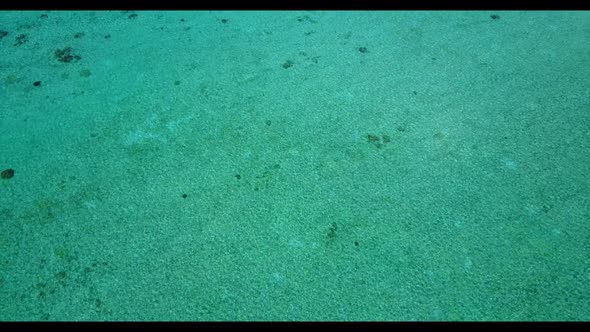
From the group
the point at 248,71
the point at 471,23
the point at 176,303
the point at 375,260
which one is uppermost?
the point at 471,23

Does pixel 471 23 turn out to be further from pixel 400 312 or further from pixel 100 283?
pixel 100 283

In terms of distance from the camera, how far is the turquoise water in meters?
1.30

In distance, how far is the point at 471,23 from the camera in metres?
2.27

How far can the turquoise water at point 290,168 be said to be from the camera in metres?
1.30

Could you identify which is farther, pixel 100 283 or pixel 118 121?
pixel 118 121

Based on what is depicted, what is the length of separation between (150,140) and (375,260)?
1.21 meters

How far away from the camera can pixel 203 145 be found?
1.66 m

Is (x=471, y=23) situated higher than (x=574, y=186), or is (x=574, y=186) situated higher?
(x=471, y=23)

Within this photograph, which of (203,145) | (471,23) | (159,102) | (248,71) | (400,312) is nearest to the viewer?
(400,312)

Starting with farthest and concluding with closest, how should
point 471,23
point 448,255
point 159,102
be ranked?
point 471,23 → point 159,102 → point 448,255

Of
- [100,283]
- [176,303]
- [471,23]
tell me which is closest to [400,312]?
[176,303]

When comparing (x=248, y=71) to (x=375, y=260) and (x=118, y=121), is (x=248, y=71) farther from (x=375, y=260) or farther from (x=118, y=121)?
(x=375, y=260)

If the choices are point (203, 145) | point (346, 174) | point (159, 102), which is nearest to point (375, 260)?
point (346, 174)

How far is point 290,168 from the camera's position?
1.59 m
